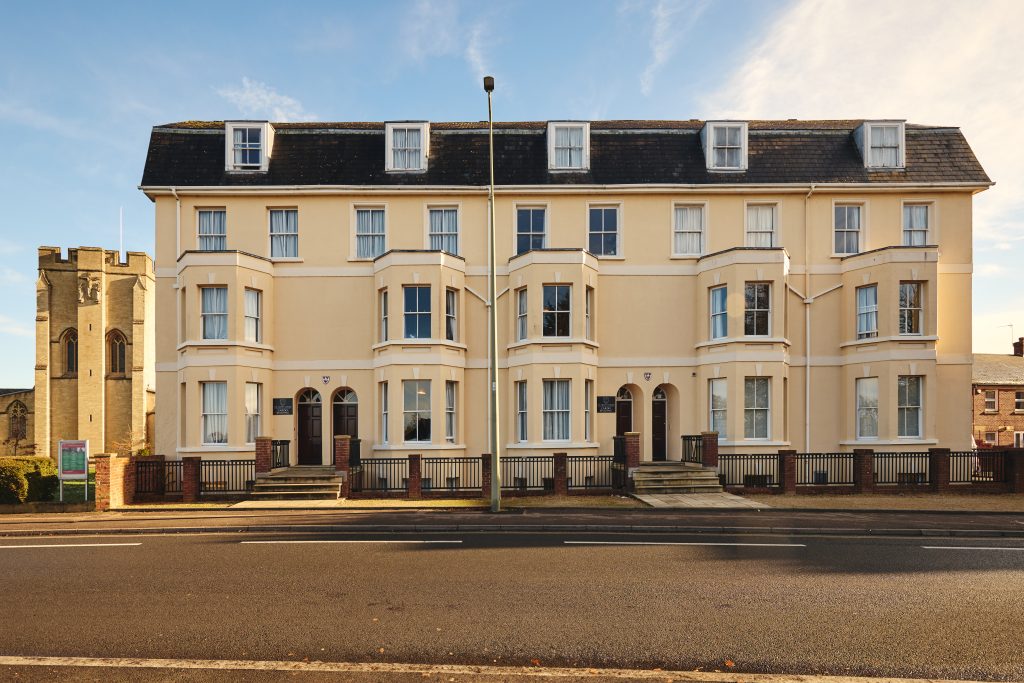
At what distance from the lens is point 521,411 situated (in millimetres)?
19641

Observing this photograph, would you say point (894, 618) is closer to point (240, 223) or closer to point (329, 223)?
point (329, 223)

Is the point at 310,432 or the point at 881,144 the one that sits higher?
the point at 881,144

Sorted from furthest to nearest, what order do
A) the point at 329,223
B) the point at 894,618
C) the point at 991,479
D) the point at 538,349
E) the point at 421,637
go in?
1. the point at 329,223
2. the point at 538,349
3. the point at 991,479
4. the point at 894,618
5. the point at 421,637

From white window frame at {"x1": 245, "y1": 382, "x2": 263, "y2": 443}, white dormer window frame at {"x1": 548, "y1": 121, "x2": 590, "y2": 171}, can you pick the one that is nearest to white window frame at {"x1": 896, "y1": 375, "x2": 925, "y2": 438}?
white dormer window frame at {"x1": 548, "y1": 121, "x2": 590, "y2": 171}

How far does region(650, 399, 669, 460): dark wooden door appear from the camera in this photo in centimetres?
2069

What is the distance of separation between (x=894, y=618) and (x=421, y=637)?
5.29m

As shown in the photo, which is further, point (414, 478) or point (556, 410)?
point (556, 410)

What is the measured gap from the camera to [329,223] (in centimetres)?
2052

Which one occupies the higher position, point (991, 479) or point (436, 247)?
point (436, 247)

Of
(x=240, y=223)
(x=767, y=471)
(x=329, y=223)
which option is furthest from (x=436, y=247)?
(x=767, y=471)

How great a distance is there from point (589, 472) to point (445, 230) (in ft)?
32.4

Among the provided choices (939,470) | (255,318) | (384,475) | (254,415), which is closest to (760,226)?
(939,470)

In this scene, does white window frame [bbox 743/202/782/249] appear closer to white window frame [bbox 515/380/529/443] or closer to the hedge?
white window frame [bbox 515/380/529/443]

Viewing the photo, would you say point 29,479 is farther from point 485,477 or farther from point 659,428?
point 659,428
